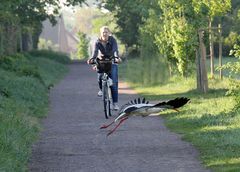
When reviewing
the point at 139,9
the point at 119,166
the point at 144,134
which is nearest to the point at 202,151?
the point at 119,166

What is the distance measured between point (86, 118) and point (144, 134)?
135 inches

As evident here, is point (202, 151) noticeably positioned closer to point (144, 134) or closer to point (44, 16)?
point (144, 134)

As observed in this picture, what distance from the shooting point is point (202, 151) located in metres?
10.4

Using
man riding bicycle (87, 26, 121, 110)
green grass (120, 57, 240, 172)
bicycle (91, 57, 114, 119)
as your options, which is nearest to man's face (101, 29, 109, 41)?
man riding bicycle (87, 26, 121, 110)

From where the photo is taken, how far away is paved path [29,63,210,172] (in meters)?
9.46

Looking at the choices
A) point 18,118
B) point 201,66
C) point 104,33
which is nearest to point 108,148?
point 18,118

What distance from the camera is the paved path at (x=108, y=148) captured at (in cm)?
946

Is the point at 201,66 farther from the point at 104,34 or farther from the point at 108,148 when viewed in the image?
the point at 108,148

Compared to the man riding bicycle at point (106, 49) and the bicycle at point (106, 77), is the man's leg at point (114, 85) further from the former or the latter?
the bicycle at point (106, 77)

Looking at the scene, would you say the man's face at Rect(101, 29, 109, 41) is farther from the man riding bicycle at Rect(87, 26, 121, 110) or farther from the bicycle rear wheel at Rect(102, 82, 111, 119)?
the bicycle rear wheel at Rect(102, 82, 111, 119)

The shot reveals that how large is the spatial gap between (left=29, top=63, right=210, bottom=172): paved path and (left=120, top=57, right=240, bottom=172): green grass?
213 millimetres

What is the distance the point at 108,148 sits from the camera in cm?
1104

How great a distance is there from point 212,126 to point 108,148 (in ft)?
8.52

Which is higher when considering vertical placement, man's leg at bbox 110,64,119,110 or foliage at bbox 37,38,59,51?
man's leg at bbox 110,64,119,110
